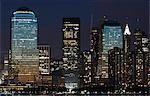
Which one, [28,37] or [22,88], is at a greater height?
[28,37]

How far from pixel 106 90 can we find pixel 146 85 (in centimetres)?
716

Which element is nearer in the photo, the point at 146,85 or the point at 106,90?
the point at 106,90

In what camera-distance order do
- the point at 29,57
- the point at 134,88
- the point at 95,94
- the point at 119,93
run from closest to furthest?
the point at 95,94, the point at 119,93, the point at 134,88, the point at 29,57

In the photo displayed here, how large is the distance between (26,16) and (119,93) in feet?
152

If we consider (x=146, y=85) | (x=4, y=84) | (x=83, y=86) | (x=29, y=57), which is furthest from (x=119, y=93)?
(x=29, y=57)

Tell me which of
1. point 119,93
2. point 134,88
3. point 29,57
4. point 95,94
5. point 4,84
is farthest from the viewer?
point 29,57

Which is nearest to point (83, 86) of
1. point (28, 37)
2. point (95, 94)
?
point (95, 94)

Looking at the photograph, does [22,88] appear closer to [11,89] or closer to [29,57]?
[11,89]

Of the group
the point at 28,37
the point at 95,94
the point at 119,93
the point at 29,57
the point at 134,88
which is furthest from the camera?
the point at 28,37

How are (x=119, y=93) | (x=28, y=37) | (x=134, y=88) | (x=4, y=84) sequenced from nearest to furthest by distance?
1. (x=119, y=93)
2. (x=134, y=88)
3. (x=4, y=84)
4. (x=28, y=37)

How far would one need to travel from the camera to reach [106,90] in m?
62.0

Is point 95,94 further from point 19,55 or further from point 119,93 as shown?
point 19,55

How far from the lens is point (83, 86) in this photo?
243ft

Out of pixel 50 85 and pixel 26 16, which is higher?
pixel 26 16
